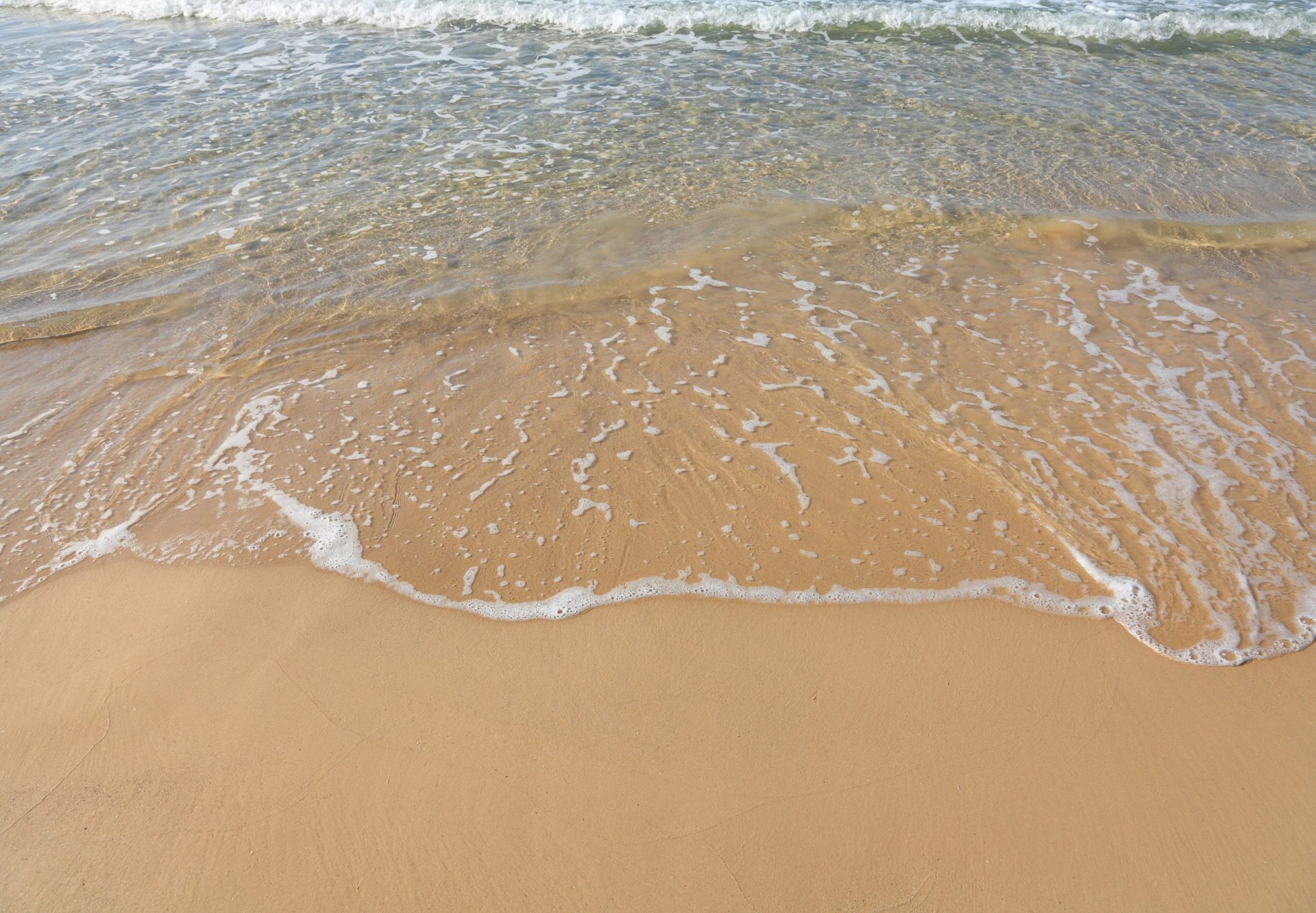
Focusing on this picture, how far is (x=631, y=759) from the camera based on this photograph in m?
3.03

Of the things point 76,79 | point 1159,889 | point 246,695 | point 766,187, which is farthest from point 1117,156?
point 76,79

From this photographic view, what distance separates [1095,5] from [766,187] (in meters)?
9.49

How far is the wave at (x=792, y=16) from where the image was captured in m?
12.1

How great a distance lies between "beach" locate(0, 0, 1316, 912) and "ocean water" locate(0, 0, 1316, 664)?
3 centimetres

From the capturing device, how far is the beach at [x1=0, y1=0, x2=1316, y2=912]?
2.81 meters

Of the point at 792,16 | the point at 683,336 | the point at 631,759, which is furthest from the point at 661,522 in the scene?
the point at 792,16

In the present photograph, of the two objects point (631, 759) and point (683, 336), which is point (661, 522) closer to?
point (631, 759)

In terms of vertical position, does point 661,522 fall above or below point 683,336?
below

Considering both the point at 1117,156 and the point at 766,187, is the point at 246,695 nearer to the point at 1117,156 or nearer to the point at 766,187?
the point at 766,187

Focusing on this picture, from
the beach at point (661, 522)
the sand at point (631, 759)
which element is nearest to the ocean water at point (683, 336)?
the beach at point (661, 522)

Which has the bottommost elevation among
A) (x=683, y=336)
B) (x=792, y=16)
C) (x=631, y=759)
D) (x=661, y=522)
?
(x=631, y=759)

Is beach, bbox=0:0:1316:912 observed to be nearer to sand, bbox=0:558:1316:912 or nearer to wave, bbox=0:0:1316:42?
sand, bbox=0:558:1316:912

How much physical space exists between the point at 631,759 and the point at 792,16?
12.7 metres

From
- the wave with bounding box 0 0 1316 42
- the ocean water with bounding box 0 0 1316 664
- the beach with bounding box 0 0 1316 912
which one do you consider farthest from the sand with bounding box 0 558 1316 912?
the wave with bounding box 0 0 1316 42
